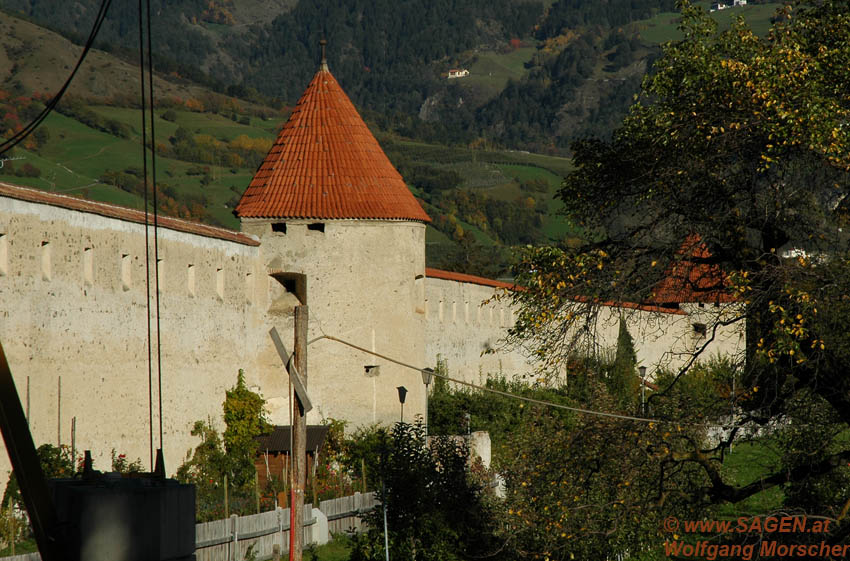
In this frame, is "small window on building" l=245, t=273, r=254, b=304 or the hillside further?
the hillside

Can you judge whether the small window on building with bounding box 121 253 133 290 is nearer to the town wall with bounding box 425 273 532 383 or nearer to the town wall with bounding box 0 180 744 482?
the town wall with bounding box 0 180 744 482

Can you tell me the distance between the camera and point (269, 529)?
59.6 ft

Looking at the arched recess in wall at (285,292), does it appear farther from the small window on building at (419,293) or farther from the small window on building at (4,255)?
the small window on building at (4,255)

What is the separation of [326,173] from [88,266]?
693 cm

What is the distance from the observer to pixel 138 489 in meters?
7.18

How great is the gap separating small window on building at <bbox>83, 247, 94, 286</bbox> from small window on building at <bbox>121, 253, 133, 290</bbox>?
0.91 metres

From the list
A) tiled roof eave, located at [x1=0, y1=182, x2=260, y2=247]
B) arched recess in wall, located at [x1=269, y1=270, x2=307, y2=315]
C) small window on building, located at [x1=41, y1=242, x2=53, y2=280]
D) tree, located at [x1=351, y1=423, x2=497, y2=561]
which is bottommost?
tree, located at [x1=351, y1=423, x2=497, y2=561]

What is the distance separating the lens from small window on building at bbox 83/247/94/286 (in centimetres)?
1784

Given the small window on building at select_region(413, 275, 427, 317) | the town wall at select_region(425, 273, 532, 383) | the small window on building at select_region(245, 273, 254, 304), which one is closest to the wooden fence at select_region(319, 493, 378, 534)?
the small window on building at select_region(245, 273, 254, 304)

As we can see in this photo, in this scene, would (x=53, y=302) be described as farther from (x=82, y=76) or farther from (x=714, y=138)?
(x=82, y=76)

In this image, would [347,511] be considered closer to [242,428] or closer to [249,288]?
[242,428]

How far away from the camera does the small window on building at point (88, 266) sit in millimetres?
17844

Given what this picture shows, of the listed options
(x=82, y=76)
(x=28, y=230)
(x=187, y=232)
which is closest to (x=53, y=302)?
(x=28, y=230)

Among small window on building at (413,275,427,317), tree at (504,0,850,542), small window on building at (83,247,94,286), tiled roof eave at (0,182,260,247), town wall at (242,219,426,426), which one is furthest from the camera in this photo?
small window on building at (413,275,427,317)
